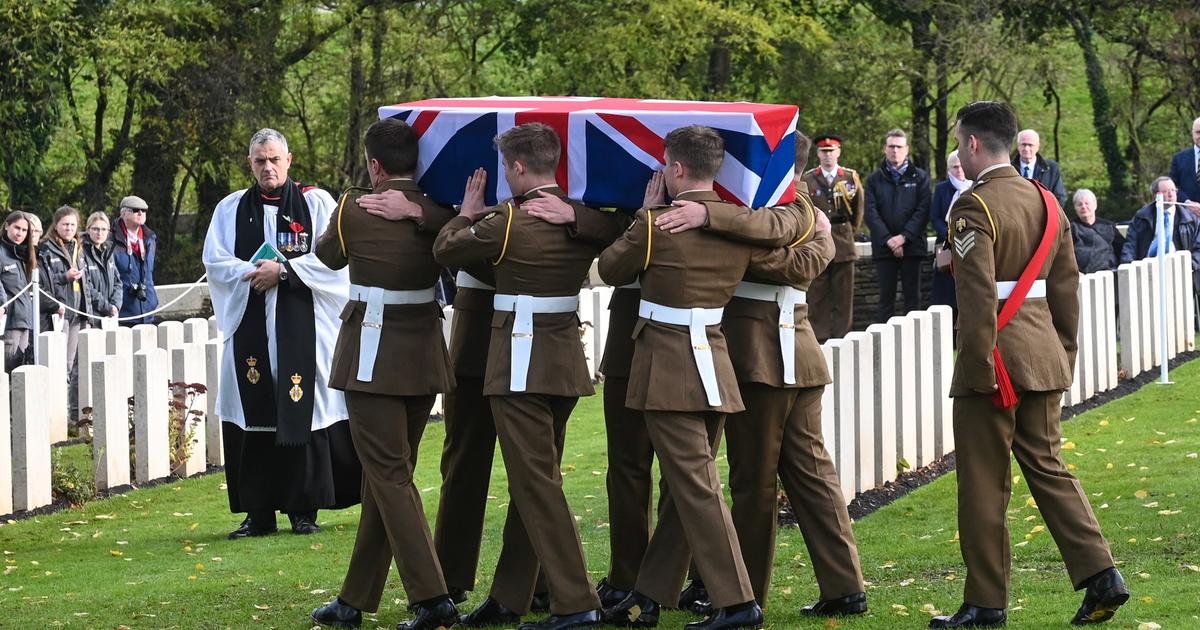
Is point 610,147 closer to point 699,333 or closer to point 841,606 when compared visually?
point 699,333

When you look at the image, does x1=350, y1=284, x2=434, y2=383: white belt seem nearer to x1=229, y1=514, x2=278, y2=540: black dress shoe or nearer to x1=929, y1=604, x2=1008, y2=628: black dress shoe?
x1=929, y1=604, x2=1008, y2=628: black dress shoe

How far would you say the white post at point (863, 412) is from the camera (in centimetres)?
941

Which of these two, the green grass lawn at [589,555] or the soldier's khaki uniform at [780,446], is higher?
the soldier's khaki uniform at [780,446]

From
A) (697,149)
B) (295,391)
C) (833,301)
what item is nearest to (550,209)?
(697,149)

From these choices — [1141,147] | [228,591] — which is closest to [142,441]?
[228,591]

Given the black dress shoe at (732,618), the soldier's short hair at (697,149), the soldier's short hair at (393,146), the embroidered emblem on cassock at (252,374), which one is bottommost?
the black dress shoe at (732,618)

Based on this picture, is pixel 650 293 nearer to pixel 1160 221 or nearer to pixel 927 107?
pixel 1160 221

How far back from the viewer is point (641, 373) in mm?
6277

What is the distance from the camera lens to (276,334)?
913cm

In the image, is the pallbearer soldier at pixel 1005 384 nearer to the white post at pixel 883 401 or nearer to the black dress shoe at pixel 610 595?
the black dress shoe at pixel 610 595

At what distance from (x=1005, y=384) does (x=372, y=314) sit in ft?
7.93

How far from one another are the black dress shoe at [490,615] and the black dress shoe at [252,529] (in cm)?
280

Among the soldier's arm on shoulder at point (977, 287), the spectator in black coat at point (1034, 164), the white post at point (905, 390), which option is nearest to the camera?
the soldier's arm on shoulder at point (977, 287)

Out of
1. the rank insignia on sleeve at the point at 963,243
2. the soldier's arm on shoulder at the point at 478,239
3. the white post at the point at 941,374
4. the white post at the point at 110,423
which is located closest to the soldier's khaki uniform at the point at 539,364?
the soldier's arm on shoulder at the point at 478,239
